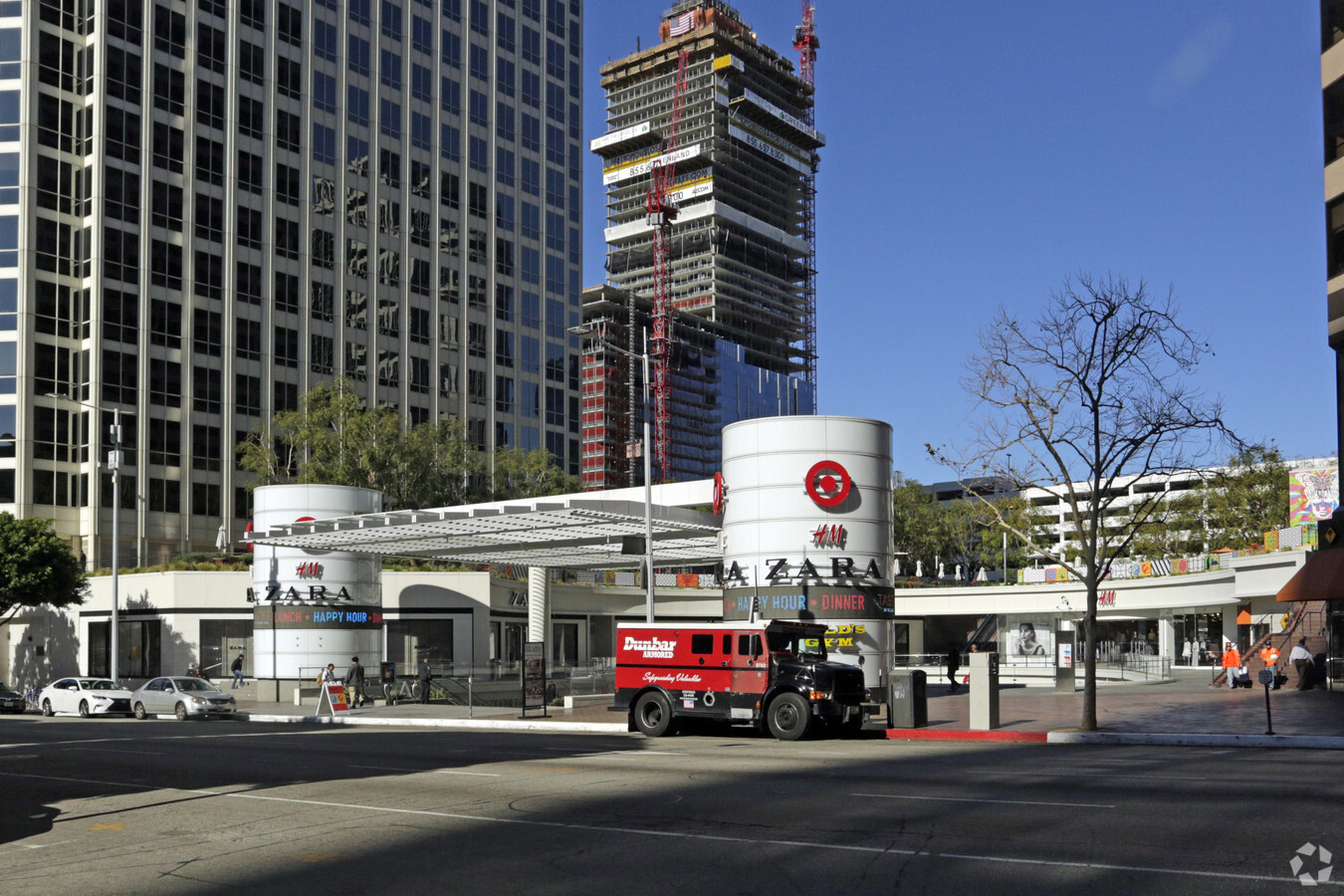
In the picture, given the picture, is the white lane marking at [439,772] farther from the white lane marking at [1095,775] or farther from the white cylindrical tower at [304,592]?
the white cylindrical tower at [304,592]

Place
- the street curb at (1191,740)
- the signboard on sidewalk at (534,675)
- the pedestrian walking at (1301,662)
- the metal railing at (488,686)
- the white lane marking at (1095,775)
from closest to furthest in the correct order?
the white lane marking at (1095,775), the street curb at (1191,740), the signboard on sidewalk at (534,675), the pedestrian walking at (1301,662), the metal railing at (488,686)

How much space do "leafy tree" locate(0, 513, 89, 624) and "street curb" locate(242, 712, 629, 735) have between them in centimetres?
2018

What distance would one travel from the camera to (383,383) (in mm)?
96625

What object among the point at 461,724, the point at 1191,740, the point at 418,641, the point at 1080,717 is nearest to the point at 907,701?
the point at 1080,717

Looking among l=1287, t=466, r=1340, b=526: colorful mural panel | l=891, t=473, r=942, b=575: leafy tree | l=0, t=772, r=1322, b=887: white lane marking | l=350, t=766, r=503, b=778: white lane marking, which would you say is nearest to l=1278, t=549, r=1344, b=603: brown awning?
l=1287, t=466, r=1340, b=526: colorful mural panel

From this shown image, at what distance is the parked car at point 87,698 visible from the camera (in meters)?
42.4

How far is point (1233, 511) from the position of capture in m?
74.9

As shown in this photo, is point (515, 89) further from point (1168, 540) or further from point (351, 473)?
point (1168, 540)

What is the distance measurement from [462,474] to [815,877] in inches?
2508

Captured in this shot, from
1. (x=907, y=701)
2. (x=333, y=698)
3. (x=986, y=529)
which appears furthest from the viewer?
(x=986, y=529)

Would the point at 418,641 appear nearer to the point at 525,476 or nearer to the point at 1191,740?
the point at 525,476

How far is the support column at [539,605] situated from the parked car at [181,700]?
16.2 meters

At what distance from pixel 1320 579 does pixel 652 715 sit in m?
20.9

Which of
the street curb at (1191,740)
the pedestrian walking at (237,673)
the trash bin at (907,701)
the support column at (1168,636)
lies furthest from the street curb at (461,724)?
the support column at (1168,636)
